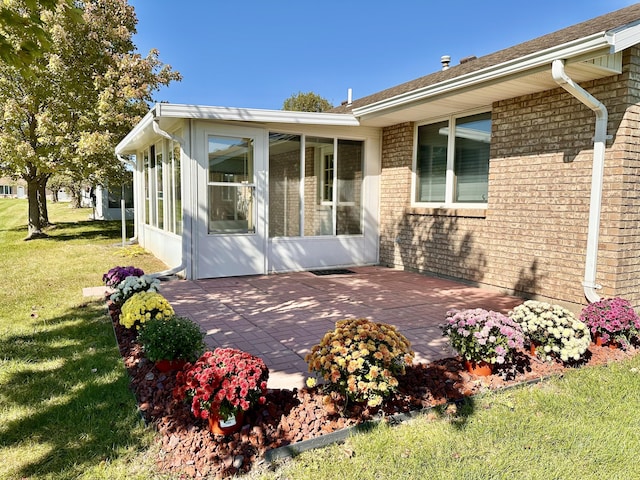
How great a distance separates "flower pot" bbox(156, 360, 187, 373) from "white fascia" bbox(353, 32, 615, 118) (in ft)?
15.8

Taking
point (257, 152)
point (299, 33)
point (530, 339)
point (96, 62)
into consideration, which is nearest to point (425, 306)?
point (530, 339)

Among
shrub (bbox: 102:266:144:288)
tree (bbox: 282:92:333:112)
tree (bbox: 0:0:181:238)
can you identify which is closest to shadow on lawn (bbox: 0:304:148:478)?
shrub (bbox: 102:266:144:288)

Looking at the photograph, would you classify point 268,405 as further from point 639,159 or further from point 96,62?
point 96,62

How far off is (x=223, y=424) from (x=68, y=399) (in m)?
1.41

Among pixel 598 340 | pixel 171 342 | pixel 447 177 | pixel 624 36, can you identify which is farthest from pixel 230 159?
→ pixel 598 340

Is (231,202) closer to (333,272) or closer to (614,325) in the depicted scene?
(333,272)

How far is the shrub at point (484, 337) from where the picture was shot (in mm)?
3311

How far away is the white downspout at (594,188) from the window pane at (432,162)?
276 cm

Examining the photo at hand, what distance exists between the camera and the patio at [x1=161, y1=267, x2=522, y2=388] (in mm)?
4176

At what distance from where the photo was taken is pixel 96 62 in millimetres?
14500

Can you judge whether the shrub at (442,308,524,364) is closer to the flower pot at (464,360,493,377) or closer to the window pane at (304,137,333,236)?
the flower pot at (464,360,493,377)

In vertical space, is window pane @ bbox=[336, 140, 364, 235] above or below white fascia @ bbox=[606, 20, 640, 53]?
below

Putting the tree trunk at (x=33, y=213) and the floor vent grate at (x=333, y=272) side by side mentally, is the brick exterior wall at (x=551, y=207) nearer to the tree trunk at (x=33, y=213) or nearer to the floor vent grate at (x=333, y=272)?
the floor vent grate at (x=333, y=272)

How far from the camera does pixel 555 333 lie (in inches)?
143
